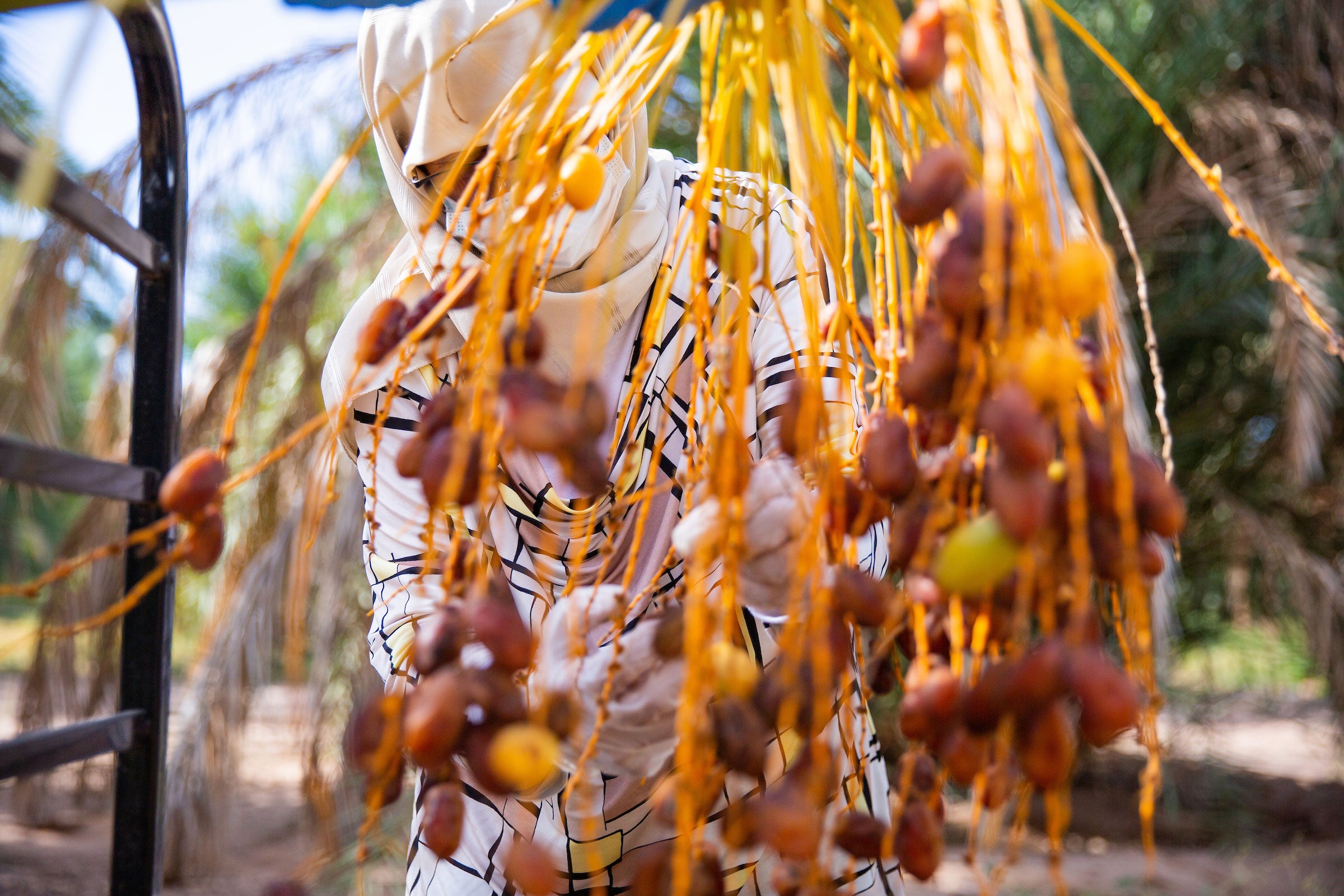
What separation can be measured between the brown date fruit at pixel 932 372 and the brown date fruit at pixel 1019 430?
1.5 inches

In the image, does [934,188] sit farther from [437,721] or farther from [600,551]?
[600,551]

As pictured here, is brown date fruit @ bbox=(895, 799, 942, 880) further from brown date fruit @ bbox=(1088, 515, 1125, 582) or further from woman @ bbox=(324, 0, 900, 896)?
woman @ bbox=(324, 0, 900, 896)

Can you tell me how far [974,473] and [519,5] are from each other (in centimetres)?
32

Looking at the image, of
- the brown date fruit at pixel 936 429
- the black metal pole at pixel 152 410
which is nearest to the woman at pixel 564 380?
the black metal pole at pixel 152 410

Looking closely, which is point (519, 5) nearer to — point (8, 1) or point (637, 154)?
point (8, 1)

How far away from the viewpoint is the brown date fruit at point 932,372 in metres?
0.35

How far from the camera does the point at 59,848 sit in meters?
4.27

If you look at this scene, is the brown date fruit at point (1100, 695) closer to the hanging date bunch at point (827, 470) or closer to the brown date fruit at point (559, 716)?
the hanging date bunch at point (827, 470)

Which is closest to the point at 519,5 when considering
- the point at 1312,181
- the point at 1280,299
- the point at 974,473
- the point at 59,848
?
the point at 974,473

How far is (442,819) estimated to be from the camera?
40cm

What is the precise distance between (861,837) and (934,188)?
9.9 inches

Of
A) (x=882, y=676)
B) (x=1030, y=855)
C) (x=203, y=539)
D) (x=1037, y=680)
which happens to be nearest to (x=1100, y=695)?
(x=1037, y=680)

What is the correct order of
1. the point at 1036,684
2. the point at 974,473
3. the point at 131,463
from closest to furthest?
the point at 1036,684 → the point at 974,473 → the point at 131,463

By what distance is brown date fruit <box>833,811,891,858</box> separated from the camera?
16.1 inches
